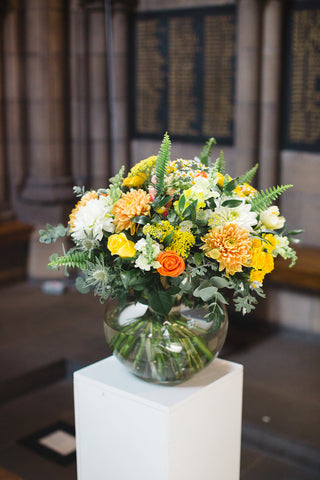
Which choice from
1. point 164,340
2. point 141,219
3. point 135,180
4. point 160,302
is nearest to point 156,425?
point 164,340

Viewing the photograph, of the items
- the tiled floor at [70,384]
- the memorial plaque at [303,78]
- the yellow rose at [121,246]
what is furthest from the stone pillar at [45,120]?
the yellow rose at [121,246]

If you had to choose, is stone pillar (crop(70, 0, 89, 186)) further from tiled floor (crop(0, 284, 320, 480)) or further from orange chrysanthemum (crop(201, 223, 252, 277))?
orange chrysanthemum (crop(201, 223, 252, 277))

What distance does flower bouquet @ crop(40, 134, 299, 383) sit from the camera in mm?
1706

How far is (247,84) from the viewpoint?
474 centimetres

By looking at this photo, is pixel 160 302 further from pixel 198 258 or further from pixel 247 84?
pixel 247 84

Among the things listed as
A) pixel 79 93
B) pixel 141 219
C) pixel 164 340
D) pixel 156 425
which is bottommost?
pixel 156 425

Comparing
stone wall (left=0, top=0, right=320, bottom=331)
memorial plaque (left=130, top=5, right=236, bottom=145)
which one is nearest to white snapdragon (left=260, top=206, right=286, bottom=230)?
stone wall (left=0, top=0, right=320, bottom=331)

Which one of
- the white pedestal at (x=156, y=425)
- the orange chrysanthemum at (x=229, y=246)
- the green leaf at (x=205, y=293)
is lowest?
the white pedestal at (x=156, y=425)

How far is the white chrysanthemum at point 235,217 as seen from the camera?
1738mm

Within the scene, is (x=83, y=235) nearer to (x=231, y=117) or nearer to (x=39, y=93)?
(x=231, y=117)

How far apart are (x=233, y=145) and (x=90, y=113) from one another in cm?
145

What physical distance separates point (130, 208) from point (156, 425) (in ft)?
1.90

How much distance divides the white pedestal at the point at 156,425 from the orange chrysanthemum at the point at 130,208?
0.45 meters

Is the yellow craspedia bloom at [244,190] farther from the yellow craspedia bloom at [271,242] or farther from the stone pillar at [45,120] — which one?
the stone pillar at [45,120]
